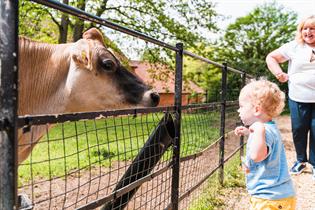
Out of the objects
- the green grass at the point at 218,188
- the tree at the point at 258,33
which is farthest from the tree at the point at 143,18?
the tree at the point at 258,33

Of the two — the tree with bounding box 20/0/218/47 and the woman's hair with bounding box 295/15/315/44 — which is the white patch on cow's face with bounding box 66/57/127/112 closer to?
the woman's hair with bounding box 295/15/315/44

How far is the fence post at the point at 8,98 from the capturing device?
1051 mm

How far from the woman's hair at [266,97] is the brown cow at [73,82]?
2.43ft

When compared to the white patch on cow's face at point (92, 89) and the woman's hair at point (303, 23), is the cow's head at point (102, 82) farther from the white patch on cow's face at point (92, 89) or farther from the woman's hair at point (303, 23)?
the woman's hair at point (303, 23)

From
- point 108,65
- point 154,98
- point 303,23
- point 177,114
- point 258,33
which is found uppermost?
point 258,33

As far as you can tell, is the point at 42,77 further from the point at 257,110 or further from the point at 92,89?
the point at 257,110

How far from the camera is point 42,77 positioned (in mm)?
2568

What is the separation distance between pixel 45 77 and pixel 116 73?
53cm

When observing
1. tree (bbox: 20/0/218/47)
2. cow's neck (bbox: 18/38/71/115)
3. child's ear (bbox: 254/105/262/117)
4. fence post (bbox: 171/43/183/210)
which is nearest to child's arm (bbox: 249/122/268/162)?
child's ear (bbox: 254/105/262/117)

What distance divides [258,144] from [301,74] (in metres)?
1.92

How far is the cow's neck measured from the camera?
2514mm

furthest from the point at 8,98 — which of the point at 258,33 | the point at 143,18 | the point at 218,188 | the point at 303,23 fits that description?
the point at 258,33

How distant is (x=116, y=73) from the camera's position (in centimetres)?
251

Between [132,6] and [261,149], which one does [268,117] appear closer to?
[261,149]
